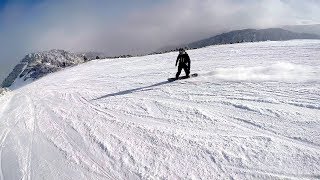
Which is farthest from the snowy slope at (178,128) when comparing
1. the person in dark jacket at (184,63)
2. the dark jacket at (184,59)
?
the dark jacket at (184,59)

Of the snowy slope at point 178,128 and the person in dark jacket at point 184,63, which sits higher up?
the person in dark jacket at point 184,63

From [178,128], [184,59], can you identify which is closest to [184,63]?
[184,59]

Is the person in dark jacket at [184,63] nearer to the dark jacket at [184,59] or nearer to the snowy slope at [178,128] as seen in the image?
the dark jacket at [184,59]

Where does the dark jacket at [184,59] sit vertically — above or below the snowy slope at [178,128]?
above

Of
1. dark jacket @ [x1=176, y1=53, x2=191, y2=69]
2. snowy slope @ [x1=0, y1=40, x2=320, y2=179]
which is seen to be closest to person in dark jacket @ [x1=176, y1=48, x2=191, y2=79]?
dark jacket @ [x1=176, y1=53, x2=191, y2=69]

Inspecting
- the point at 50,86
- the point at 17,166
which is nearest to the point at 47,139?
the point at 17,166

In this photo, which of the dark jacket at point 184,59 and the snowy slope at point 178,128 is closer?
the snowy slope at point 178,128

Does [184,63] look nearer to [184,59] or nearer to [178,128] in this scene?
[184,59]

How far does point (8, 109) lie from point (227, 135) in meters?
15.6

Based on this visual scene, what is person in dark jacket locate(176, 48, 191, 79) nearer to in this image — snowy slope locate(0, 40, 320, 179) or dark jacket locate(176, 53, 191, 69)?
dark jacket locate(176, 53, 191, 69)

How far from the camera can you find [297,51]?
28.2 m

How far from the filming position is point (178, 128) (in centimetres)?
1455

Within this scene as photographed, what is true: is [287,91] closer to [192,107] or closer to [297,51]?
[192,107]

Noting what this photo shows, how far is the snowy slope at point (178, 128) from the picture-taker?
11.5 metres
